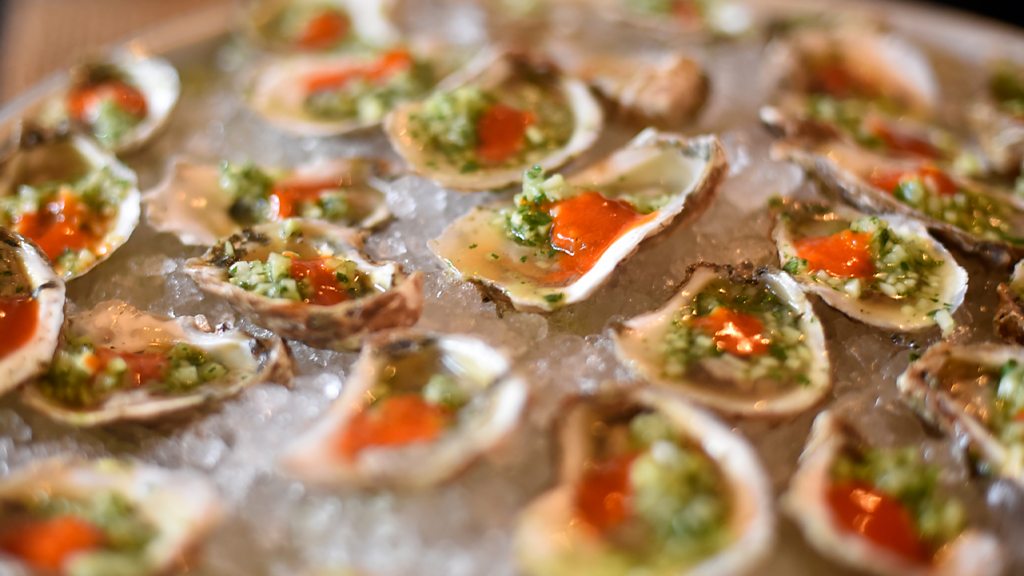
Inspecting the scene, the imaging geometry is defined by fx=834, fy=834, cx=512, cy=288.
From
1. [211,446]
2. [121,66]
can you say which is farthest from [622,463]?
[121,66]

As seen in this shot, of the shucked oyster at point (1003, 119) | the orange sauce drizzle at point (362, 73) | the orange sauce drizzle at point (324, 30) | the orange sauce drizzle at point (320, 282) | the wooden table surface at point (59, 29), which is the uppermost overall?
the orange sauce drizzle at point (320, 282)

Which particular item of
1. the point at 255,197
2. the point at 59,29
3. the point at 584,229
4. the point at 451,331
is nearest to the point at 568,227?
the point at 584,229

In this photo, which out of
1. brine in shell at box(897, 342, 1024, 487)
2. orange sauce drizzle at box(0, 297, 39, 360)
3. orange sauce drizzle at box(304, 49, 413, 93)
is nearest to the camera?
brine in shell at box(897, 342, 1024, 487)

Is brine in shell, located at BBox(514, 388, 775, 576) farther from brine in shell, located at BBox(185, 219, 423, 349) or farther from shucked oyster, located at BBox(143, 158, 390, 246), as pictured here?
shucked oyster, located at BBox(143, 158, 390, 246)

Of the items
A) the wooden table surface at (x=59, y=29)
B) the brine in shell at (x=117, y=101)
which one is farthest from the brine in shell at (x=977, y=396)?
the wooden table surface at (x=59, y=29)

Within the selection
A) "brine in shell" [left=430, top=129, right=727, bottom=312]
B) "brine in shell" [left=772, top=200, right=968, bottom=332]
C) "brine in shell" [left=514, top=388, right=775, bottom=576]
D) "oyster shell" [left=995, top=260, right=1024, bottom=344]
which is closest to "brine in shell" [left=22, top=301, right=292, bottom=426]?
"brine in shell" [left=430, top=129, right=727, bottom=312]

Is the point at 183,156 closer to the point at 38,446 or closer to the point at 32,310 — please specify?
the point at 32,310

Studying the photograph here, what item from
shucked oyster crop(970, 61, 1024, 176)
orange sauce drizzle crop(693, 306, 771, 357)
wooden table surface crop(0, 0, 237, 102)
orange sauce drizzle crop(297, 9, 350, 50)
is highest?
orange sauce drizzle crop(693, 306, 771, 357)

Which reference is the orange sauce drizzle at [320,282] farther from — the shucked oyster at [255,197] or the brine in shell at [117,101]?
the brine in shell at [117,101]
